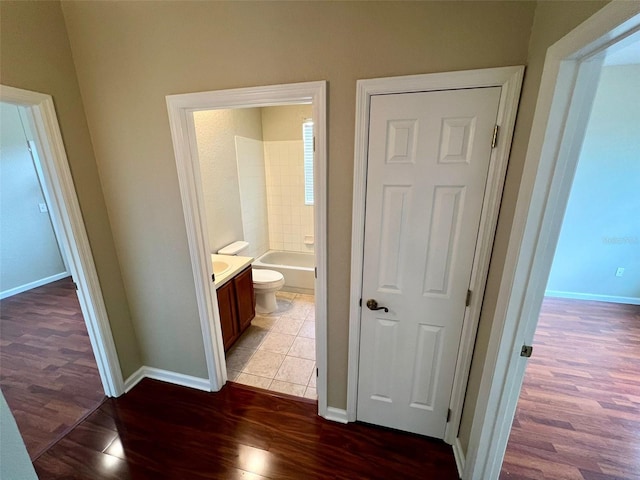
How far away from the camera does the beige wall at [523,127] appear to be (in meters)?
0.86

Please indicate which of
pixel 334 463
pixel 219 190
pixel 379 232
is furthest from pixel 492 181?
pixel 219 190

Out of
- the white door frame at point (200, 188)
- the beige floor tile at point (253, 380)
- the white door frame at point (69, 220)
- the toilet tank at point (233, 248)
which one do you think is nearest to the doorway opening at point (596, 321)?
the white door frame at point (200, 188)

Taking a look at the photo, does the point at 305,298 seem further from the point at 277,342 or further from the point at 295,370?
the point at 295,370

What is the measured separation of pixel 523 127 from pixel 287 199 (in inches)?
132

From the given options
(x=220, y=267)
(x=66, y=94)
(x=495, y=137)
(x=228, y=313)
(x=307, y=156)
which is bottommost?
(x=228, y=313)

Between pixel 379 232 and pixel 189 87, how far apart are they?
1.35 metres

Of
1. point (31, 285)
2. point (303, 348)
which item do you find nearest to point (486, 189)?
point (303, 348)

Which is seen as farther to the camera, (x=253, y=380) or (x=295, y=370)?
(x=295, y=370)

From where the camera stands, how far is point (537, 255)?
1.01m

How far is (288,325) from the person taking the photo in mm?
2965

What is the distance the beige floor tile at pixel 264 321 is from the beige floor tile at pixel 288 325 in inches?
2.1

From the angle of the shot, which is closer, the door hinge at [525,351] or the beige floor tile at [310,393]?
the door hinge at [525,351]

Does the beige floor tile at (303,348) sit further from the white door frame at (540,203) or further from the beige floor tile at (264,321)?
the white door frame at (540,203)

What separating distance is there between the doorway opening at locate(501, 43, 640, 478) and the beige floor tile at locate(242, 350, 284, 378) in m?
1.70
